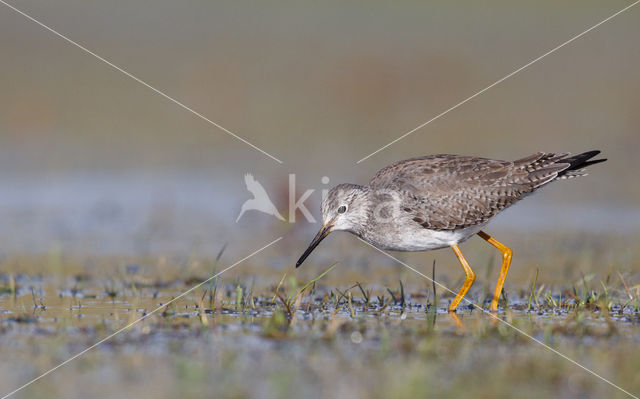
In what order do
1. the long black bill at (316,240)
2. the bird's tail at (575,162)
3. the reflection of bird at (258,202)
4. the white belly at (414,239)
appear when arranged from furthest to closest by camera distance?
the reflection of bird at (258,202) < the bird's tail at (575,162) < the long black bill at (316,240) < the white belly at (414,239)

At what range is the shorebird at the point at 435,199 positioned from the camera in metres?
10.3

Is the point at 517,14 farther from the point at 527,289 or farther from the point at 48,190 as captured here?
the point at 527,289

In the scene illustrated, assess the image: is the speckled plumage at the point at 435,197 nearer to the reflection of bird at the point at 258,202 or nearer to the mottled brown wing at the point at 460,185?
the mottled brown wing at the point at 460,185

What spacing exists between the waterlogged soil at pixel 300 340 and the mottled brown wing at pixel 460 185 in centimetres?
89

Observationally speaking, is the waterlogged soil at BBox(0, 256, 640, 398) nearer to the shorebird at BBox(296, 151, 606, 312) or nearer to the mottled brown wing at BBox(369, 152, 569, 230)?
the shorebird at BBox(296, 151, 606, 312)

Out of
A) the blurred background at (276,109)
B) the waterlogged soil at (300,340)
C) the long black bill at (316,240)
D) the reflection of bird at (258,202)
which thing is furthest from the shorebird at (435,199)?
the reflection of bird at (258,202)

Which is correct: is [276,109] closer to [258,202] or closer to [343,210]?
[258,202]

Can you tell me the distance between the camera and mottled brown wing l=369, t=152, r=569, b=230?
10.3 metres

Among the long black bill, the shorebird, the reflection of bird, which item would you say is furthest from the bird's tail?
the reflection of bird

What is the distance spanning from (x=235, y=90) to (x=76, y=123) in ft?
13.2

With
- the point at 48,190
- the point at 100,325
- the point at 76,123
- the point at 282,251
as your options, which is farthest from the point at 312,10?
the point at 100,325

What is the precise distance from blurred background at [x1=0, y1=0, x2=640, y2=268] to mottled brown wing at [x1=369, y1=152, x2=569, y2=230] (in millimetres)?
2443

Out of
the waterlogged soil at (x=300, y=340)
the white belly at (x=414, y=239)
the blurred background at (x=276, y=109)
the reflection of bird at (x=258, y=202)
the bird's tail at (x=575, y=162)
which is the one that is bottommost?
the waterlogged soil at (x=300, y=340)

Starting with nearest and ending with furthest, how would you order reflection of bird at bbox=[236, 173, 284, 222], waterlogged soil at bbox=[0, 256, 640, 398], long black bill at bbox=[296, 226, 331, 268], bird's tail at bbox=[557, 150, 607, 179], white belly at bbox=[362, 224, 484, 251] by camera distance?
waterlogged soil at bbox=[0, 256, 640, 398] < white belly at bbox=[362, 224, 484, 251] < long black bill at bbox=[296, 226, 331, 268] < bird's tail at bbox=[557, 150, 607, 179] < reflection of bird at bbox=[236, 173, 284, 222]
